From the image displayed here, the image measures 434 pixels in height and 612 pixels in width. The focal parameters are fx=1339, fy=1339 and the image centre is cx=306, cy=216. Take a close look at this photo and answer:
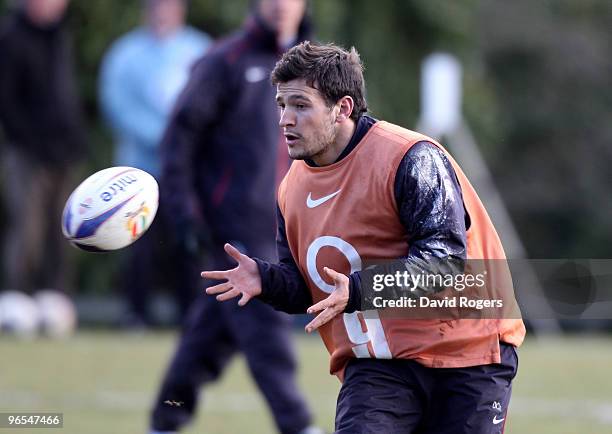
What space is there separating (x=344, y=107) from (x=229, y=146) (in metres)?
2.21

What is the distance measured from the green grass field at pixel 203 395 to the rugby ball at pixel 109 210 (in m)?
2.34

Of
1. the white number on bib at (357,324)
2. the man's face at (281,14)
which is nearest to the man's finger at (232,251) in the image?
the white number on bib at (357,324)

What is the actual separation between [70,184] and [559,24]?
503 inches

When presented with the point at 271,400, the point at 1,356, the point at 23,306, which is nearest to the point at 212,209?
the point at 271,400

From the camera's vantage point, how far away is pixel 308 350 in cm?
1145

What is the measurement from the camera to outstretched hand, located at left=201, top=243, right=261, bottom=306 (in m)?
4.60

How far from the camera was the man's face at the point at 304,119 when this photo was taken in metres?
4.69

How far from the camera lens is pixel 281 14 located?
274 inches

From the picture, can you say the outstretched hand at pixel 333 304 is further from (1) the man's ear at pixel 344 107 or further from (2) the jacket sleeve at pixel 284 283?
(1) the man's ear at pixel 344 107

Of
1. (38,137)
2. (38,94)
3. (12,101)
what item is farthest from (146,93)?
(12,101)

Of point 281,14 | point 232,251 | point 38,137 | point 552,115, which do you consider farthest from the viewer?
point 552,115

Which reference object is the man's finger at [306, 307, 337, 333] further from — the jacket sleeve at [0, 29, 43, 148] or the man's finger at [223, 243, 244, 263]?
the jacket sleeve at [0, 29, 43, 148]

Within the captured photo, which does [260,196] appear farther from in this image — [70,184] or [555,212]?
[555,212]

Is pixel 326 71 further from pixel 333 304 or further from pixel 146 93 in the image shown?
pixel 146 93
